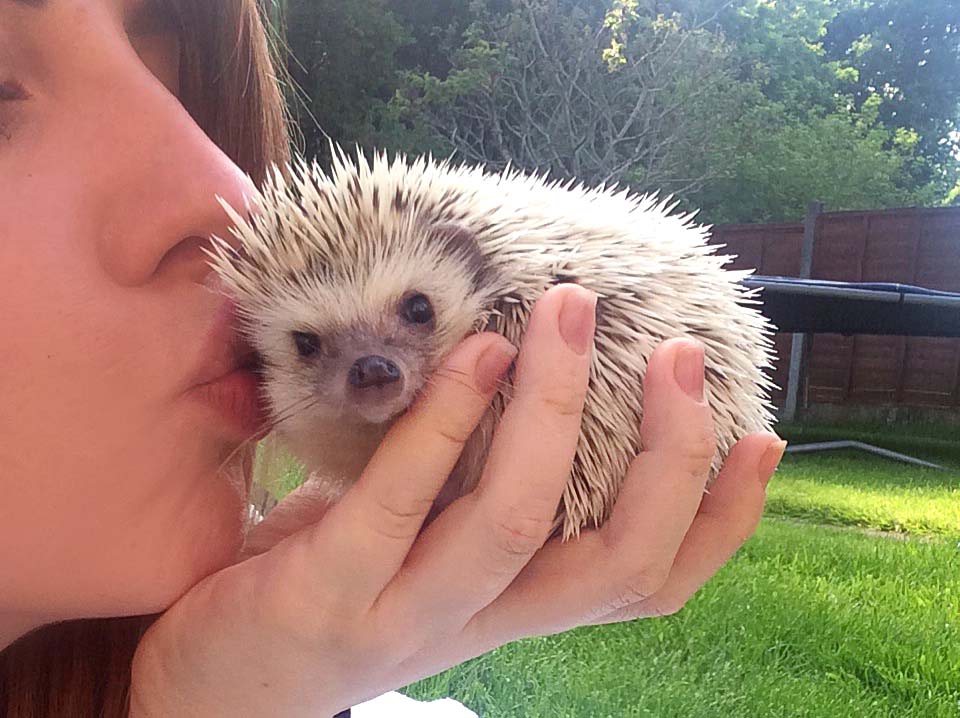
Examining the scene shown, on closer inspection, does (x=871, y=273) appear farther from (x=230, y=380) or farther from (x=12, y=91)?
(x=12, y=91)

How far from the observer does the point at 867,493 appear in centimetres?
162

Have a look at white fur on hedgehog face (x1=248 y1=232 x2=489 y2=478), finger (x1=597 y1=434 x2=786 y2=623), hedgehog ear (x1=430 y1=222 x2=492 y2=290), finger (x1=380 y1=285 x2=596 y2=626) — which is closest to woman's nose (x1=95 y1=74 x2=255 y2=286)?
white fur on hedgehog face (x1=248 y1=232 x2=489 y2=478)

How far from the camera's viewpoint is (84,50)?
2.47 ft

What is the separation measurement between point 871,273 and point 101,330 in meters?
1.46

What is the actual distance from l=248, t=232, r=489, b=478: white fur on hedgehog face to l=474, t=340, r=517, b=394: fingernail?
5.5 inches

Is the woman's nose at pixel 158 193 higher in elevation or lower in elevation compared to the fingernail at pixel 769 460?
higher

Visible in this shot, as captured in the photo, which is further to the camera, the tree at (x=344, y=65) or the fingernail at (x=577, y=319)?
the tree at (x=344, y=65)

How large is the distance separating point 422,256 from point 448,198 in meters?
0.09

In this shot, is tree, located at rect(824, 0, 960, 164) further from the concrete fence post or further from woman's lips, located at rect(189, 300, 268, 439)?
woman's lips, located at rect(189, 300, 268, 439)

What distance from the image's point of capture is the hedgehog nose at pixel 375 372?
2.40 ft

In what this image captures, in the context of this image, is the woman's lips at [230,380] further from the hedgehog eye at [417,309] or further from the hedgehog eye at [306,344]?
the hedgehog eye at [417,309]

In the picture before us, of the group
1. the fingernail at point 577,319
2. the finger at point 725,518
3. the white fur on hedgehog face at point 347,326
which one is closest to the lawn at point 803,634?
the finger at point 725,518

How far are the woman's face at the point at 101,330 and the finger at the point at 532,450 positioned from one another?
0.27 meters

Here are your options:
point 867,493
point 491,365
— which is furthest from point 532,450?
point 867,493
